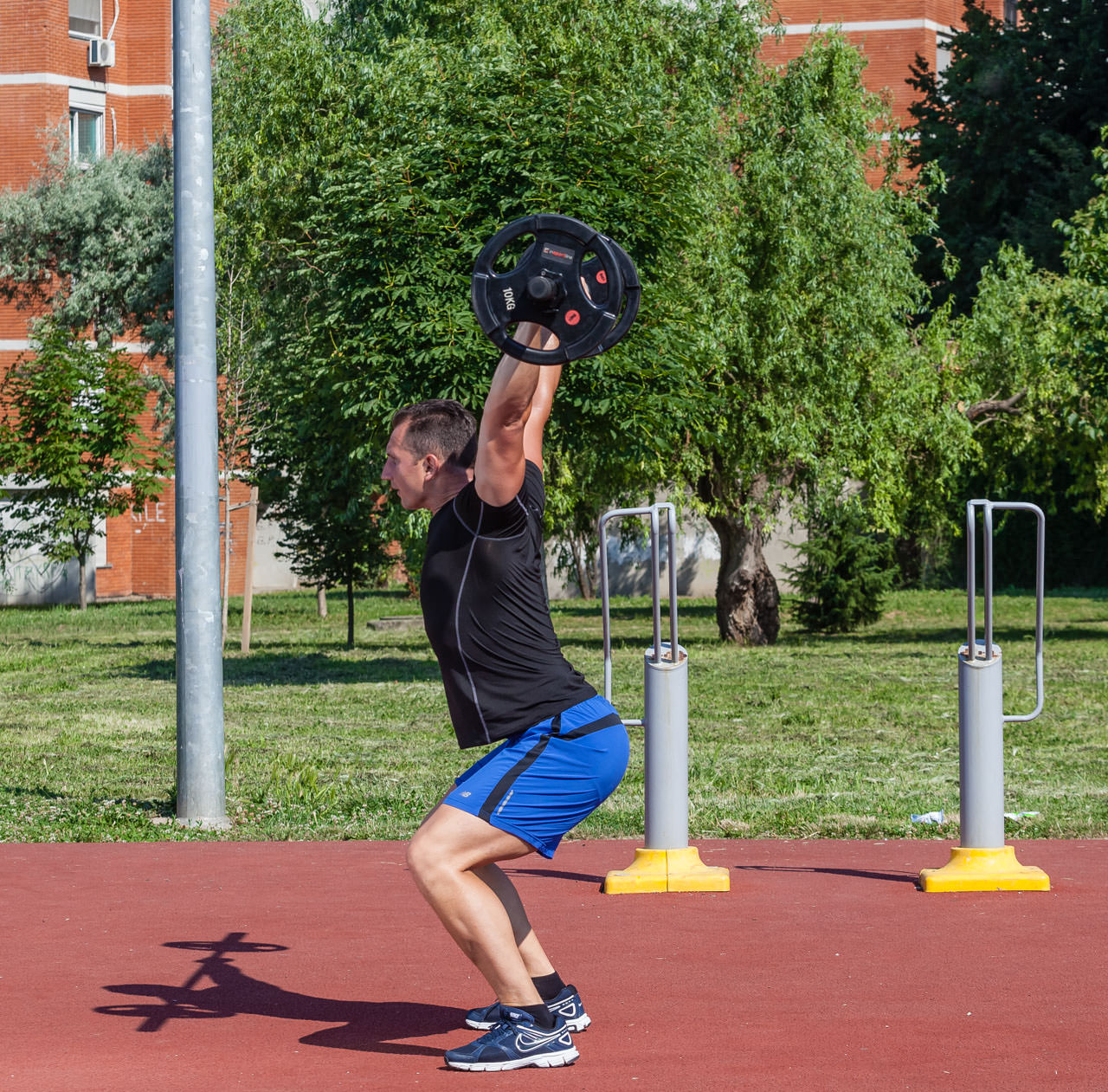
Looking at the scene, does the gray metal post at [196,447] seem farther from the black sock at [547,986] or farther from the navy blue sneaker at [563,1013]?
the black sock at [547,986]

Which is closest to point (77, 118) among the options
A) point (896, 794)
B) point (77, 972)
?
point (896, 794)

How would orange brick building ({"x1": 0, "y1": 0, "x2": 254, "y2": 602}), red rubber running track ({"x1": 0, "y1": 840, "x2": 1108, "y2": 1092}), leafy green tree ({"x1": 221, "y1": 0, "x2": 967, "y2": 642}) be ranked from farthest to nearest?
orange brick building ({"x1": 0, "y1": 0, "x2": 254, "y2": 602})
leafy green tree ({"x1": 221, "y1": 0, "x2": 967, "y2": 642})
red rubber running track ({"x1": 0, "y1": 840, "x2": 1108, "y2": 1092})

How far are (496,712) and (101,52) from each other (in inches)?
1524

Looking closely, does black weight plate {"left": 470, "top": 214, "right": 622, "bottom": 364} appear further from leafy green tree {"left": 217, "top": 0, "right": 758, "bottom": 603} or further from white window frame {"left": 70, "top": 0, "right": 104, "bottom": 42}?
white window frame {"left": 70, "top": 0, "right": 104, "bottom": 42}

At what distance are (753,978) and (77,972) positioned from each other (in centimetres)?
242

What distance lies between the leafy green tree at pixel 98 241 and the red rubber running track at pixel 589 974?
30.2 m

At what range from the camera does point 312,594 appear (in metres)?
39.5

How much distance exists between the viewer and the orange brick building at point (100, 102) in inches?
1512

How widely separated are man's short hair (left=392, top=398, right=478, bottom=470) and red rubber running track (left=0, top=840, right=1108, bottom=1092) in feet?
5.65

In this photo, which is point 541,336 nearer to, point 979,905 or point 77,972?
point 77,972

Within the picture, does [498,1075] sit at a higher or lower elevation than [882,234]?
lower

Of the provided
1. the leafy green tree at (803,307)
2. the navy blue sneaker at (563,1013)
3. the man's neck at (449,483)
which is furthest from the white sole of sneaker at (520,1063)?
the leafy green tree at (803,307)

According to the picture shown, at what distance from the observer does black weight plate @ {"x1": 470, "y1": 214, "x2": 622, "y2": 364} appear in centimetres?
377

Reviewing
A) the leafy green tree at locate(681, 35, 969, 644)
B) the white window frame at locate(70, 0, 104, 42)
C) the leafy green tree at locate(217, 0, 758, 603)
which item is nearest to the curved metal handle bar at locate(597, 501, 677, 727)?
the leafy green tree at locate(217, 0, 758, 603)
